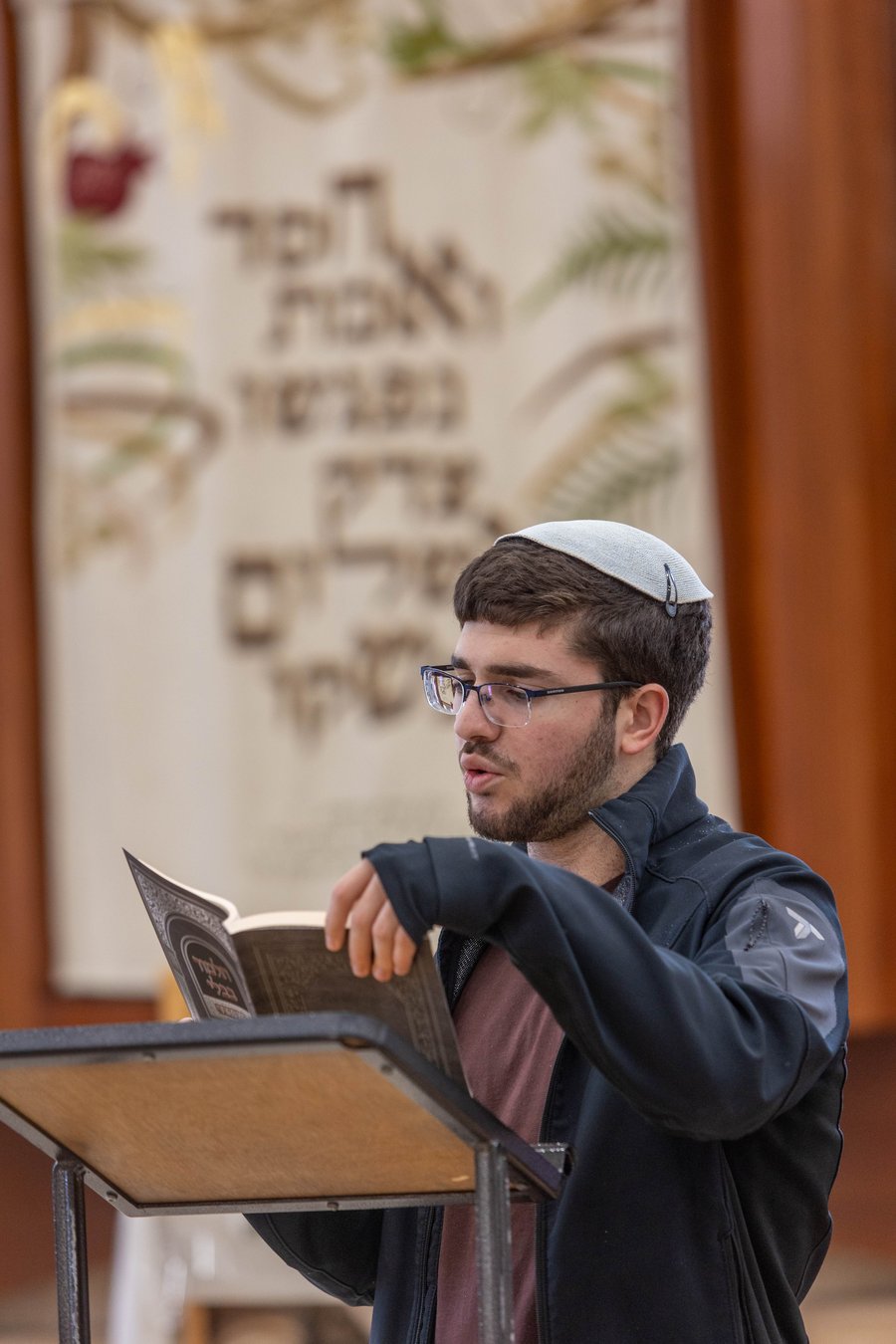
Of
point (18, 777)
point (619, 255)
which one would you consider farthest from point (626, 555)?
point (18, 777)

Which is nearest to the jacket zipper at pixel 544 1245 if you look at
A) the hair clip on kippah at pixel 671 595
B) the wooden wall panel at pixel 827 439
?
the hair clip on kippah at pixel 671 595

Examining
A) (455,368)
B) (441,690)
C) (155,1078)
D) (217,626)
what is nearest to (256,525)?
(217,626)

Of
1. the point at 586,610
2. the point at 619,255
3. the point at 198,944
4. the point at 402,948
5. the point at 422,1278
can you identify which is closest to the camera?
the point at 402,948

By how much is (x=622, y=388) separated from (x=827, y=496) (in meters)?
0.57

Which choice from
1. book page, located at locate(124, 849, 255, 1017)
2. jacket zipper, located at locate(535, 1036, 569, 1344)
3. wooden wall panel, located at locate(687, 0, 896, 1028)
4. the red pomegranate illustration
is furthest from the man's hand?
the red pomegranate illustration

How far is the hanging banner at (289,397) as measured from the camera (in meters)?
4.14

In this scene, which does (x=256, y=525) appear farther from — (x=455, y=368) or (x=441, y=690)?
(x=441, y=690)

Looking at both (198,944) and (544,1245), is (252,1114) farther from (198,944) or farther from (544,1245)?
(544,1245)

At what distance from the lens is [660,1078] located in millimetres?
1341

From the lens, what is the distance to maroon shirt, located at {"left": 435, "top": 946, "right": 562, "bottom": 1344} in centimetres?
158

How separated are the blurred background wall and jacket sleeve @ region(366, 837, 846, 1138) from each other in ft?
8.75

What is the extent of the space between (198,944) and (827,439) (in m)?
2.90

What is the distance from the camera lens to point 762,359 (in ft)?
13.2

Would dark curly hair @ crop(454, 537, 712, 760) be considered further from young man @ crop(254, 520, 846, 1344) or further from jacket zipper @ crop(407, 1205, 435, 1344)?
jacket zipper @ crop(407, 1205, 435, 1344)
